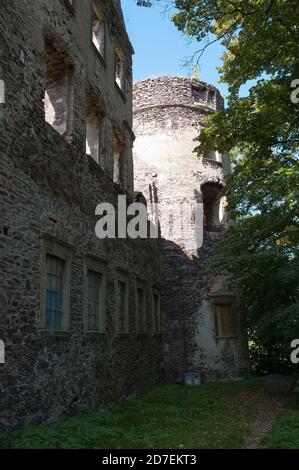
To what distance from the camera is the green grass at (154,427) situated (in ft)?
21.5

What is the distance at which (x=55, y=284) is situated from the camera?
8344 millimetres

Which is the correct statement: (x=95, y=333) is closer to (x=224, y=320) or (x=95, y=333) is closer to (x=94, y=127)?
(x=94, y=127)

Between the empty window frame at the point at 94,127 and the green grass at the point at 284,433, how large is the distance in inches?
297

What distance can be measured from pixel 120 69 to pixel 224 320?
33.7ft

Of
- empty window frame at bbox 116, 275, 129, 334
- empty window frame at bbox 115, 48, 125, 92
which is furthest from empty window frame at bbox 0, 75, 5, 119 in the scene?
empty window frame at bbox 115, 48, 125, 92

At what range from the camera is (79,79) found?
10.3m

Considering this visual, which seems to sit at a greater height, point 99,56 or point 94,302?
point 99,56

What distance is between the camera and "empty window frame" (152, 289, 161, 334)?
52.7 feet

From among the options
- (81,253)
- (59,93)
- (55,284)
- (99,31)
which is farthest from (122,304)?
(99,31)

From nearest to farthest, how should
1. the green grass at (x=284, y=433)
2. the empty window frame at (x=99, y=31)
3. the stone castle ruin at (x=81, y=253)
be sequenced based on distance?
the green grass at (x=284, y=433)
the stone castle ruin at (x=81, y=253)
the empty window frame at (x=99, y=31)

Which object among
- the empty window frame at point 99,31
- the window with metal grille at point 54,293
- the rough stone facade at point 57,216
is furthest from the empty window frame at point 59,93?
the empty window frame at point 99,31

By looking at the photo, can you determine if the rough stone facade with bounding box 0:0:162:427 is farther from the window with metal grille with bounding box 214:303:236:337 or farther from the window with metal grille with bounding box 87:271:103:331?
the window with metal grille with bounding box 214:303:236:337

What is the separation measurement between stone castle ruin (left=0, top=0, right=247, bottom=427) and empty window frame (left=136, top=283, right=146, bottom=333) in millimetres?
69

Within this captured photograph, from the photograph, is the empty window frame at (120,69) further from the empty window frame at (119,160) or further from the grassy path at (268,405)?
the grassy path at (268,405)
